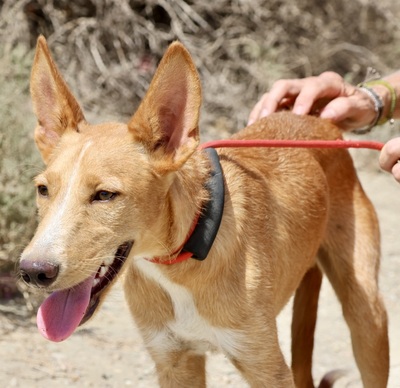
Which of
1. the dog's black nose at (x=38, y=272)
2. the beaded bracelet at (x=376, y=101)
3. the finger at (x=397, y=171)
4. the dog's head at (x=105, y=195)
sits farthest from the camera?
the beaded bracelet at (x=376, y=101)

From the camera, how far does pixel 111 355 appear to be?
571 centimetres

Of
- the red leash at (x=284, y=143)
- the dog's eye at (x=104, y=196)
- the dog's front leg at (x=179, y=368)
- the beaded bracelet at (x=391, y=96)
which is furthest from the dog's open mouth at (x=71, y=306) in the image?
the beaded bracelet at (x=391, y=96)

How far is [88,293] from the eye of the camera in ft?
11.1

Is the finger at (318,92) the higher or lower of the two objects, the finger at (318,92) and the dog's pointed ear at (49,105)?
the lower

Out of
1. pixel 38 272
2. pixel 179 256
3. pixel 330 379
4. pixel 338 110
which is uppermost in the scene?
pixel 38 272

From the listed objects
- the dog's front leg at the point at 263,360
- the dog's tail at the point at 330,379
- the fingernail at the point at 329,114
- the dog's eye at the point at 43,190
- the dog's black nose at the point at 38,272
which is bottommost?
the dog's tail at the point at 330,379

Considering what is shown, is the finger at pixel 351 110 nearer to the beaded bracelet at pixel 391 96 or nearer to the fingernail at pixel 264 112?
the beaded bracelet at pixel 391 96

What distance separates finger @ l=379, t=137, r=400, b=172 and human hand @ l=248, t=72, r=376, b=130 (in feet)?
2.89

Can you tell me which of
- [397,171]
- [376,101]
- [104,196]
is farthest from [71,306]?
[376,101]

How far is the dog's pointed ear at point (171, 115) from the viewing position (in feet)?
11.1

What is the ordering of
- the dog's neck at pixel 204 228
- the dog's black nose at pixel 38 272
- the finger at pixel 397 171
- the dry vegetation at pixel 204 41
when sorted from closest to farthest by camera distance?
the dog's black nose at pixel 38 272 → the dog's neck at pixel 204 228 → the finger at pixel 397 171 → the dry vegetation at pixel 204 41

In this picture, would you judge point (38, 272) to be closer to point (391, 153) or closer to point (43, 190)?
point (43, 190)

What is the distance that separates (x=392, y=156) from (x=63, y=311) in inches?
68.5

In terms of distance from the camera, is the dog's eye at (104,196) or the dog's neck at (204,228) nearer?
the dog's eye at (104,196)
